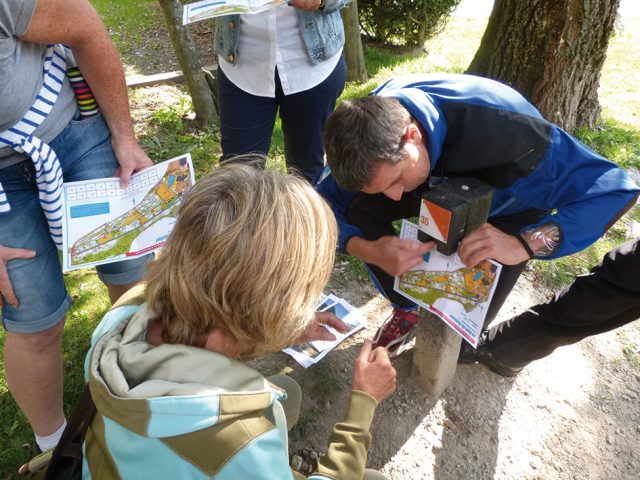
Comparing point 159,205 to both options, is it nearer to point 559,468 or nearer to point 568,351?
point 559,468

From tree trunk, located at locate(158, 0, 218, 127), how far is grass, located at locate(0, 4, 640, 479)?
18 centimetres

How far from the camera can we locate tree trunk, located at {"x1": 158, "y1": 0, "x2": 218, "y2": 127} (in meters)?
4.05

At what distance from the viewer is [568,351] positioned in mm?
2639

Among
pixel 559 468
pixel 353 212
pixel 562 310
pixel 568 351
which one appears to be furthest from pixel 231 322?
pixel 568 351

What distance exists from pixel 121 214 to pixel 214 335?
83 cm

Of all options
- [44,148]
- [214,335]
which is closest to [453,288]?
[214,335]

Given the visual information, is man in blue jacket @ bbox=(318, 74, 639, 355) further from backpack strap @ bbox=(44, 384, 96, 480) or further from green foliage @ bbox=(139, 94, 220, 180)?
green foliage @ bbox=(139, 94, 220, 180)

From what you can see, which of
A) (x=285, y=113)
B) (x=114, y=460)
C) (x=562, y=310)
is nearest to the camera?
(x=114, y=460)

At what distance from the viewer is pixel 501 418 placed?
7.59ft

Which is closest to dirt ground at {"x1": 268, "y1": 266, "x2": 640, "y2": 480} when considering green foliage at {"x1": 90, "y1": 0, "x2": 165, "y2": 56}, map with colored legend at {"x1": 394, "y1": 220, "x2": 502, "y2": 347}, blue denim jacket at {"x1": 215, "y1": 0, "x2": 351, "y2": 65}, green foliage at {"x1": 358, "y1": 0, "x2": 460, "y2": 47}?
map with colored legend at {"x1": 394, "y1": 220, "x2": 502, "y2": 347}

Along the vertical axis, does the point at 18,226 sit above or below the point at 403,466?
above

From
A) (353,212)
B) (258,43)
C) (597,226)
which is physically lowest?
(353,212)

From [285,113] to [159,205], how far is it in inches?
42.1

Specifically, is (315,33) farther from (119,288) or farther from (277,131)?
(277,131)
